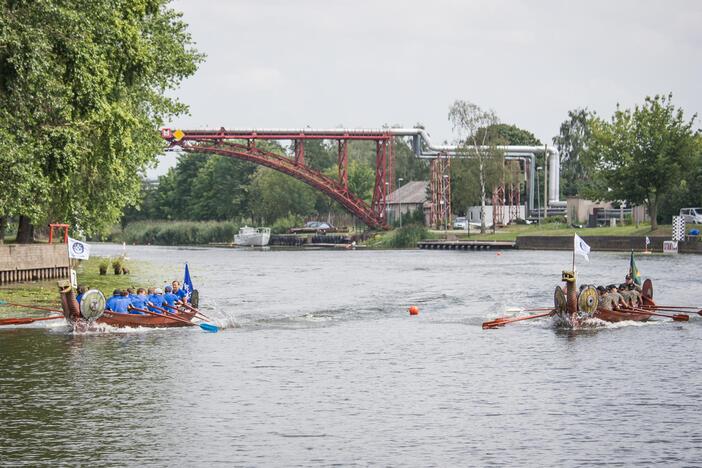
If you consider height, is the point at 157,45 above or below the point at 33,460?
above

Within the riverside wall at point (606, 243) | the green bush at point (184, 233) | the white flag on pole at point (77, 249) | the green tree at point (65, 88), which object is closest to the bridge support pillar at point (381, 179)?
the riverside wall at point (606, 243)

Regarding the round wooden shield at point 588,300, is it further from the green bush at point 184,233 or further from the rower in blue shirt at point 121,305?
the green bush at point 184,233

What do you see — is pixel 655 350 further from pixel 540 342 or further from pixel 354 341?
pixel 354 341

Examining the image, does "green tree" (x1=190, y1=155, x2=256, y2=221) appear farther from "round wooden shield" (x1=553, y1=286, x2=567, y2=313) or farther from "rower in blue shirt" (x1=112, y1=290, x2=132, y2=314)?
"round wooden shield" (x1=553, y1=286, x2=567, y2=313)

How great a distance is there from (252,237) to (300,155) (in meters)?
31.4

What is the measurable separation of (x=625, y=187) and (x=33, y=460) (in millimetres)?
98112

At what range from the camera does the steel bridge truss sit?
423ft

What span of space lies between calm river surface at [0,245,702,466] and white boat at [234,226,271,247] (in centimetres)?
11354

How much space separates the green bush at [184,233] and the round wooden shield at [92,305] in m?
139

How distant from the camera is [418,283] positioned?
6844cm

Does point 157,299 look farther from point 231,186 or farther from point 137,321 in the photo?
point 231,186

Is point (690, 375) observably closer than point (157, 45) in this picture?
Yes

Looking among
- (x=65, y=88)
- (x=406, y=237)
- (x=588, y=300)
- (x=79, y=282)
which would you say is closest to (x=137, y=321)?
(x=65, y=88)

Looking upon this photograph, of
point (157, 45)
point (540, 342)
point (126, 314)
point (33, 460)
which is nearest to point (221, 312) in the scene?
point (126, 314)
